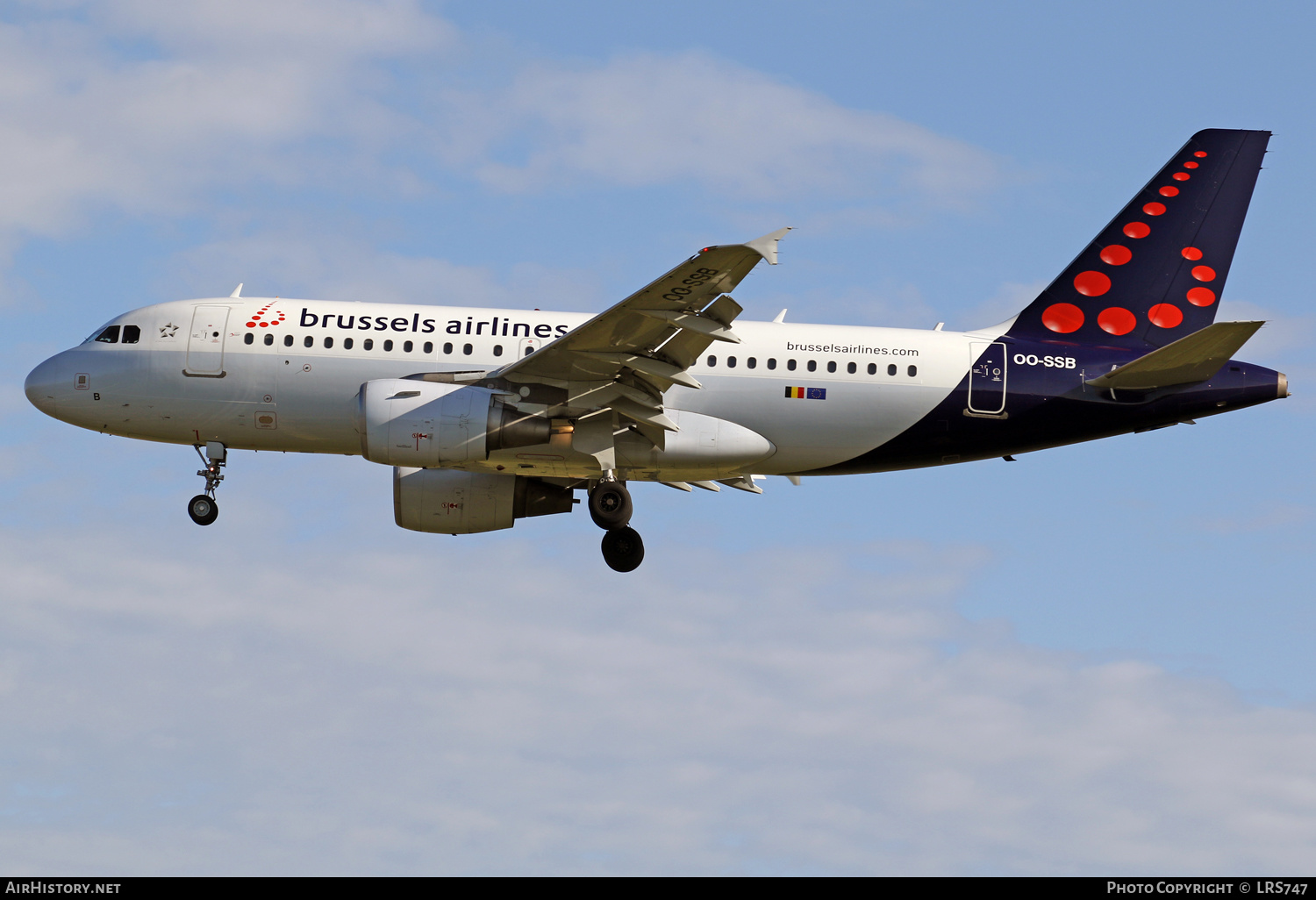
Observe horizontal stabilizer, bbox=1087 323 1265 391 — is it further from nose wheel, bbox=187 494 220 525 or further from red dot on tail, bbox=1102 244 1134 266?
nose wheel, bbox=187 494 220 525

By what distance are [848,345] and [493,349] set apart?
7304 mm

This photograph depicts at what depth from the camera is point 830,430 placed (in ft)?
104

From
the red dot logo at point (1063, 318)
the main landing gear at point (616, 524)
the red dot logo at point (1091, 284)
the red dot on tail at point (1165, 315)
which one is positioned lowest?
the main landing gear at point (616, 524)

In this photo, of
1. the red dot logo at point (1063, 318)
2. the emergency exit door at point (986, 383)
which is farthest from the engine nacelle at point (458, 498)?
the red dot logo at point (1063, 318)

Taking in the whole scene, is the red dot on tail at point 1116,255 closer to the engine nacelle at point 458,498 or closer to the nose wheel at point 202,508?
the engine nacelle at point 458,498

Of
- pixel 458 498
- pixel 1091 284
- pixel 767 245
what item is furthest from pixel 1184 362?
pixel 458 498

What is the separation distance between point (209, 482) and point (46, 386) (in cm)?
407

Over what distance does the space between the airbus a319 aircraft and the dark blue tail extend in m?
0.43

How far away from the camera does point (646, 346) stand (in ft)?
95.7

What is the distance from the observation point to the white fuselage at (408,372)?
31469mm

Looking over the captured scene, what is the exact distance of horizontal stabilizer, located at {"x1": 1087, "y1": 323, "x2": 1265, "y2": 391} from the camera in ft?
98.2

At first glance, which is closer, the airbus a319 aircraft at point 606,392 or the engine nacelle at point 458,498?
the airbus a319 aircraft at point 606,392

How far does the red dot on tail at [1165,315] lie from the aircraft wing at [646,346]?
1096 centimetres
